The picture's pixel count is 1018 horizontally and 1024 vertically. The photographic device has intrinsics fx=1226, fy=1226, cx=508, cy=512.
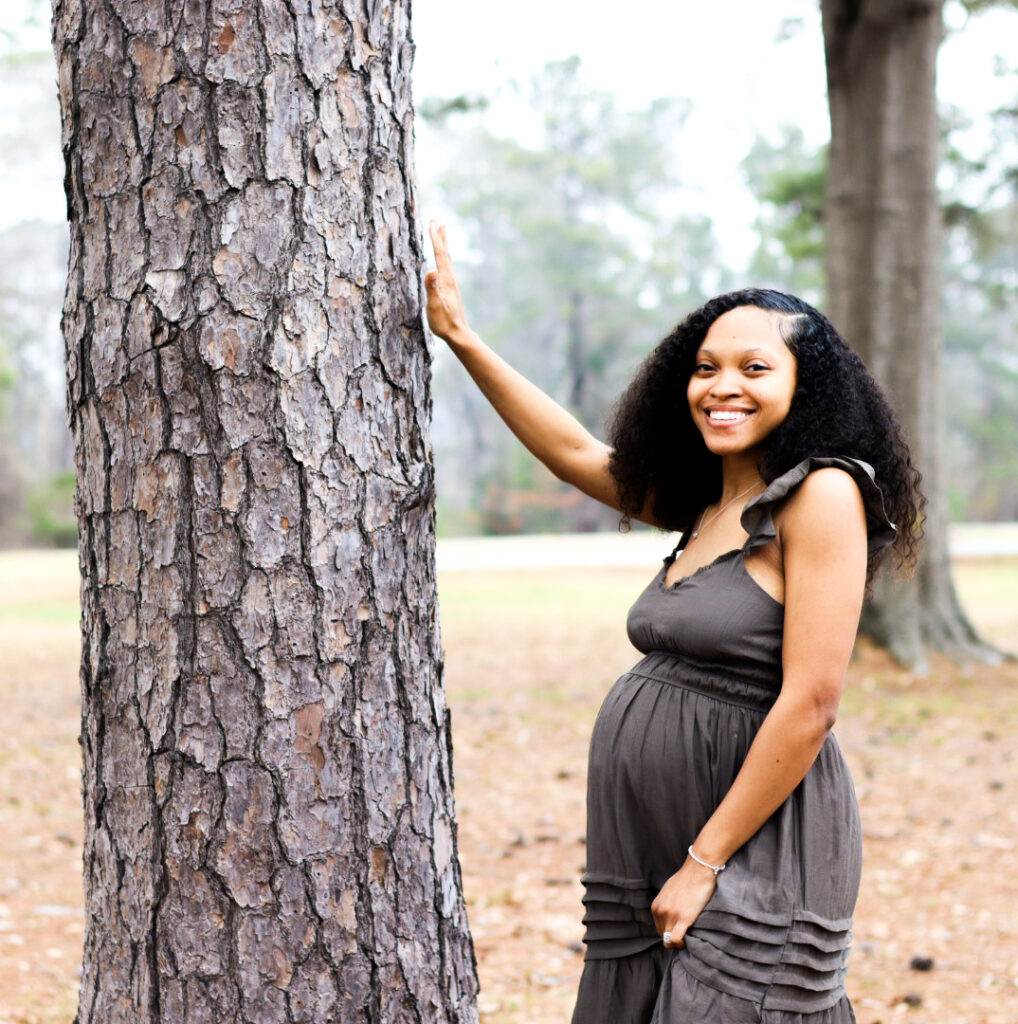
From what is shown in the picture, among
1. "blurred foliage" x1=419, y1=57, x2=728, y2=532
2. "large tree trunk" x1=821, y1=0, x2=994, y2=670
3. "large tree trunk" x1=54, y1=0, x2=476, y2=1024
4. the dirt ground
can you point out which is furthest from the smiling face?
"blurred foliage" x1=419, y1=57, x2=728, y2=532

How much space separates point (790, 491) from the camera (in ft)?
7.66

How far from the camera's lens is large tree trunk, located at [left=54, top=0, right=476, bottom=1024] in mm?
2307

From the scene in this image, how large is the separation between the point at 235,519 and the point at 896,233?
27.6ft

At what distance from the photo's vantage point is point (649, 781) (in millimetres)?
2404

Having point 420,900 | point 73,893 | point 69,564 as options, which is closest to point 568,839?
point 73,893

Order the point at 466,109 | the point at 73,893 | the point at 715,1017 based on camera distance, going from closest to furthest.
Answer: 1. the point at 715,1017
2. the point at 73,893
3. the point at 466,109

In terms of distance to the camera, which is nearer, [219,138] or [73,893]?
[219,138]

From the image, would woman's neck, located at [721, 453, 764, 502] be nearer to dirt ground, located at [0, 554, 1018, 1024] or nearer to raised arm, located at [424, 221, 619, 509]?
raised arm, located at [424, 221, 619, 509]

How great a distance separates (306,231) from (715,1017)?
5.41 feet

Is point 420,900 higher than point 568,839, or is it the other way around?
point 420,900

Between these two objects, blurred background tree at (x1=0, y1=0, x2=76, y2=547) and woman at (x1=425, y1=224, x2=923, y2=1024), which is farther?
blurred background tree at (x1=0, y1=0, x2=76, y2=547)

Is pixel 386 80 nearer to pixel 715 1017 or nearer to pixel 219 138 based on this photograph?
pixel 219 138

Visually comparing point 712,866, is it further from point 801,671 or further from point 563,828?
point 563,828

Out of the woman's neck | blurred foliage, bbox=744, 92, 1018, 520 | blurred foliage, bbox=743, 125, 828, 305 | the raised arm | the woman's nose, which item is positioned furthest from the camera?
blurred foliage, bbox=744, 92, 1018, 520
